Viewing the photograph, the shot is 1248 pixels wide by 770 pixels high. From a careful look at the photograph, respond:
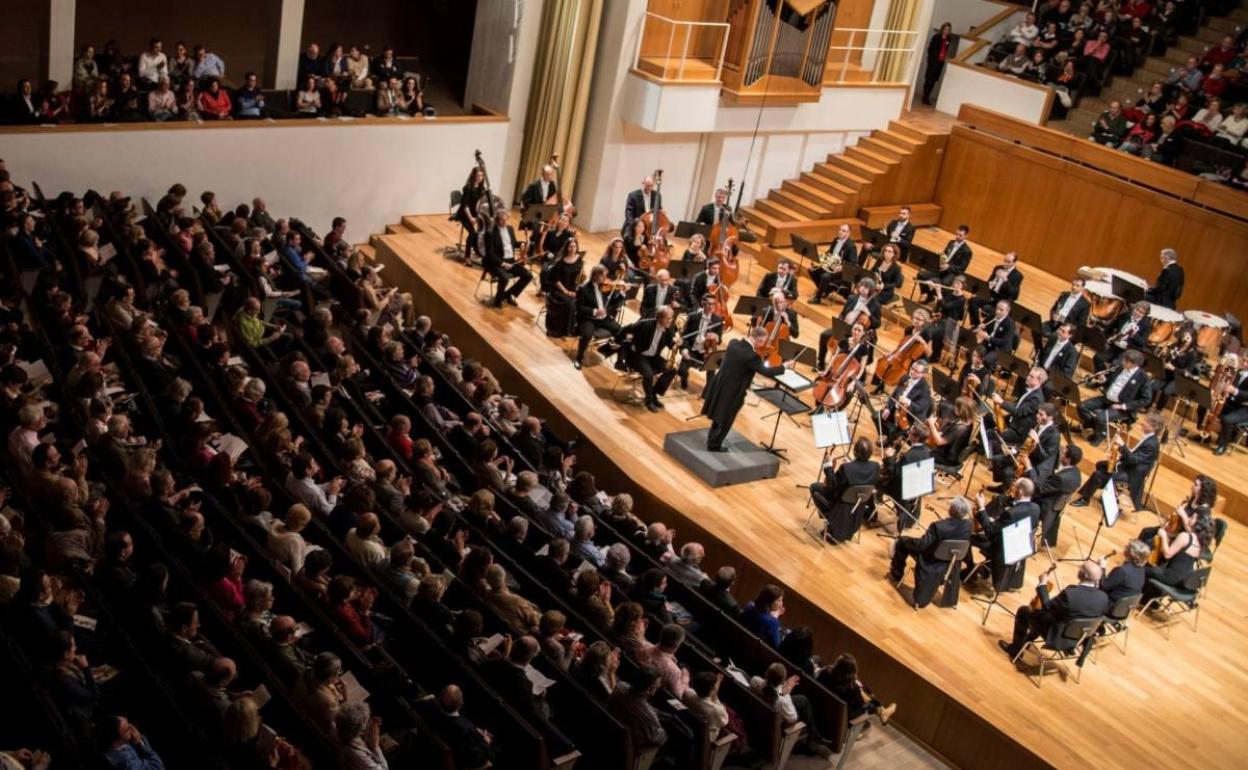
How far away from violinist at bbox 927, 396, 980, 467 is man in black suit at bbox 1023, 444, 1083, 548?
48 cm

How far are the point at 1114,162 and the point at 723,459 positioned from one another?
22.9 ft

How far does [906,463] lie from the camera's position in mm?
8609

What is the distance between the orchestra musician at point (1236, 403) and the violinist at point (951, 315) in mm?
2240

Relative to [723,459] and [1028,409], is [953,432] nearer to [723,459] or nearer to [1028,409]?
[1028,409]

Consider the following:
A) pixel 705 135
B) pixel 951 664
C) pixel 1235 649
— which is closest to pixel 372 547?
pixel 951 664

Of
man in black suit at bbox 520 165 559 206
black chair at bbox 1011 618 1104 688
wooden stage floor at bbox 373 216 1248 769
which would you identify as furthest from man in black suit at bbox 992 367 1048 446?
man in black suit at bbox 520 165 559 206

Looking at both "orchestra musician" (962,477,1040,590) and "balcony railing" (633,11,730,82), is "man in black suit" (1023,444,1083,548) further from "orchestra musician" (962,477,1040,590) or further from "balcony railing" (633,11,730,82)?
"balcony railing" (633,11,730,82)

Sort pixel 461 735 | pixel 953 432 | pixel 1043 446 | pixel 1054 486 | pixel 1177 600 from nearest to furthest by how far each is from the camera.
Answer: pixel 461 735 < pixel 1177 600 < pixel 1054 486 < pixel 1043 446 < pixel 953 432

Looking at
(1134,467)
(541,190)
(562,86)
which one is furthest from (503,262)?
(1134,467)

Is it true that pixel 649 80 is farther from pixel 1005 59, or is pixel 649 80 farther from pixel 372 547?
pixel 372 547

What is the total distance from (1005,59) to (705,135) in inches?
163

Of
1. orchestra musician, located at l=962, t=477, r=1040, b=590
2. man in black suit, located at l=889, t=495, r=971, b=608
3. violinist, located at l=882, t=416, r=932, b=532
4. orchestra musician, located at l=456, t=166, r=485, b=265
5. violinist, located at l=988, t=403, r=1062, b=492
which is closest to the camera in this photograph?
man in black suit, located at l=889, t=495, r=971, b=608

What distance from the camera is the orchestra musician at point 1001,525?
8289 mm

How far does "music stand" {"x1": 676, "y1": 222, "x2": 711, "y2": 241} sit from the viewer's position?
12.1 metres
